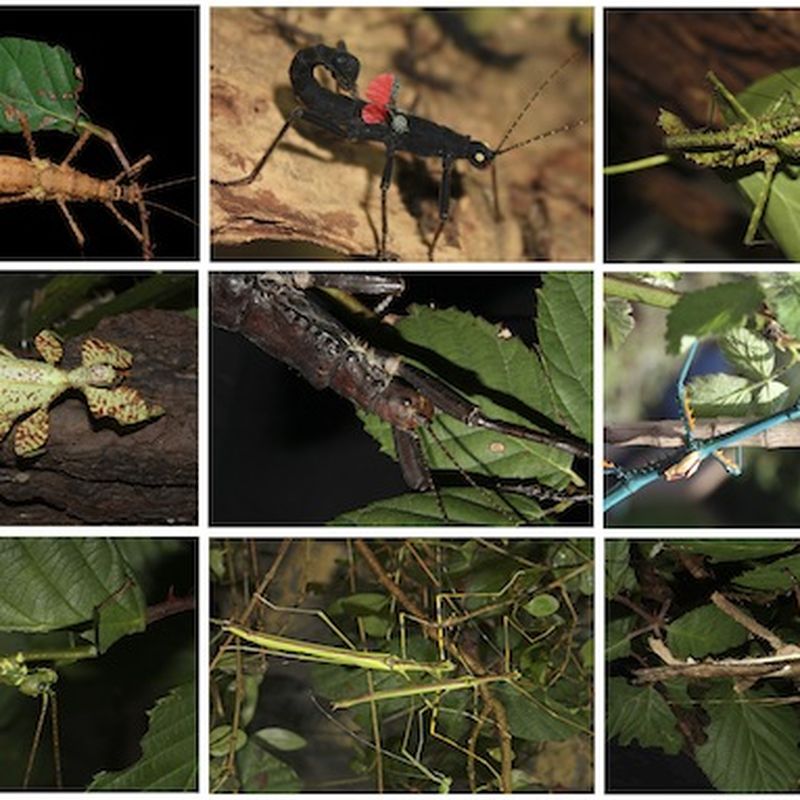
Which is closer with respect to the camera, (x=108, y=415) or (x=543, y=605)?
(x=108, y=415)

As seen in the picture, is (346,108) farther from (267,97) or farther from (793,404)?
(793,404)

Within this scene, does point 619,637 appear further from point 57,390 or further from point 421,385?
point 57,390

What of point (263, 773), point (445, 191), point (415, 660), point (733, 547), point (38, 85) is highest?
point (38, 85)

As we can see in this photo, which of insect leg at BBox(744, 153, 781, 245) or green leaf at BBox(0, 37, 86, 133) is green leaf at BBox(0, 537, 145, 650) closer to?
green leaf at BBox(0, 37, 86, 133)

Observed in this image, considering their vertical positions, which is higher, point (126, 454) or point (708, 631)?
point (126, 454)

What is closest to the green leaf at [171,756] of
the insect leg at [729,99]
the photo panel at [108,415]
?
the photo panel at [108,415]

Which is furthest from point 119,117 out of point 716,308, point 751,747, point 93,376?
point 751,747
